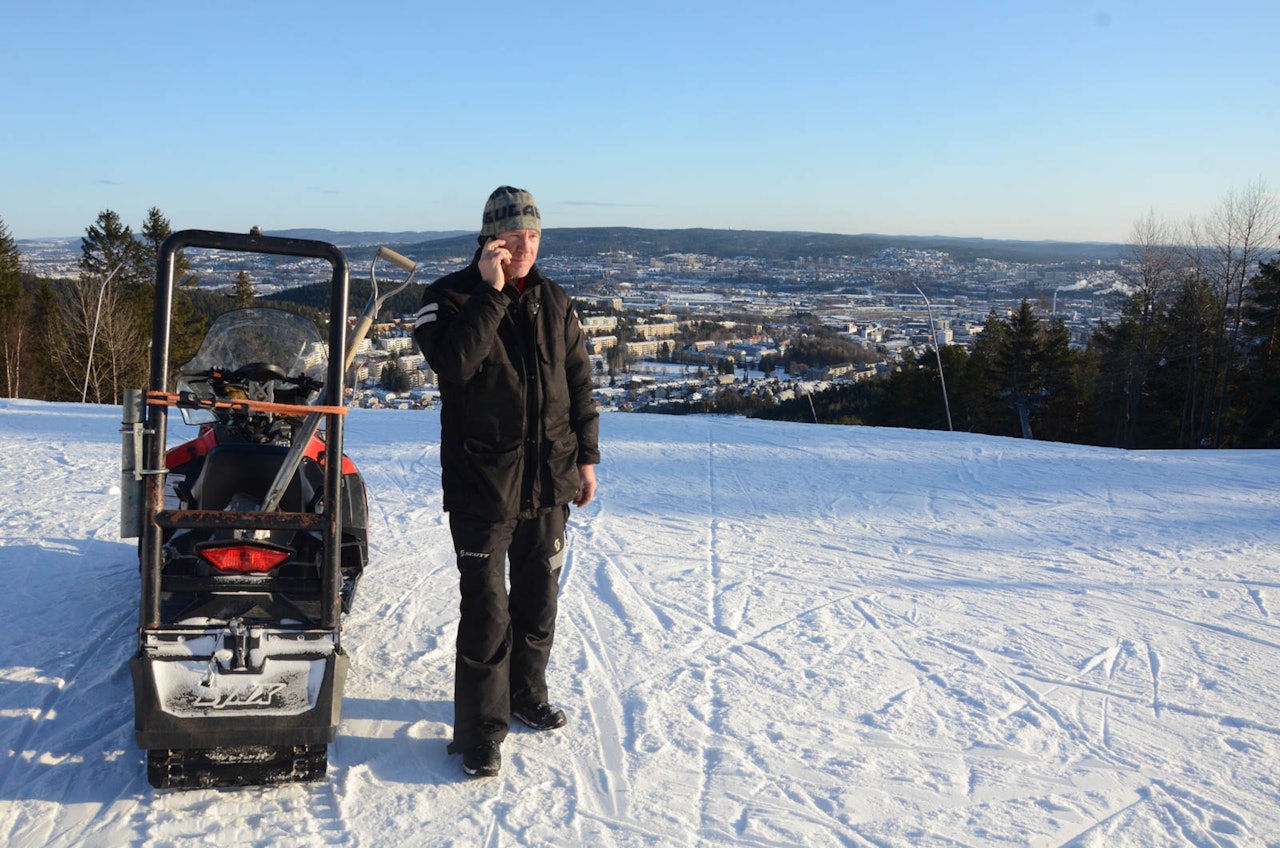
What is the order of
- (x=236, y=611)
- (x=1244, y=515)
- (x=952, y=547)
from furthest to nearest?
1. (x=1244, y=515)
2. (x=952, y=547)
3. (x=236, y=611)

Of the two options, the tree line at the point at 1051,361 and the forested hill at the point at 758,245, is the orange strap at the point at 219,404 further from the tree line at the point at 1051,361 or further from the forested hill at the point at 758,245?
the forested hill at the point at 758,245

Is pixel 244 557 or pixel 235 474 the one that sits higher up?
pixel 235 474

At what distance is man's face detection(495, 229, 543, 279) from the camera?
9.78 ft

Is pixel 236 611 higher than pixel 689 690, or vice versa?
pixel 236 611

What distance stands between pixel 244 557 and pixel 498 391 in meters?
0.99

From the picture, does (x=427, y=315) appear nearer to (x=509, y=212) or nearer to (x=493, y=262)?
(x=493, y=262)

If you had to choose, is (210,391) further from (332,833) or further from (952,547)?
(952,547)

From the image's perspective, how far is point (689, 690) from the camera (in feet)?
12.0

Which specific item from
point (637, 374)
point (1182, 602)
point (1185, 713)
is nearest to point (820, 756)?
point (1185, 713)

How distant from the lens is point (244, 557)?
9.84 feet

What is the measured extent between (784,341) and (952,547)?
29.4 metres

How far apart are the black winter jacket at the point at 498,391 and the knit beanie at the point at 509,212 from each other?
0.17 m

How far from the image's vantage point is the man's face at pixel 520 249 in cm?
298

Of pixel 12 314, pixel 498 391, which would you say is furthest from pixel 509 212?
pixel 12 314
